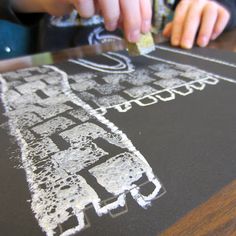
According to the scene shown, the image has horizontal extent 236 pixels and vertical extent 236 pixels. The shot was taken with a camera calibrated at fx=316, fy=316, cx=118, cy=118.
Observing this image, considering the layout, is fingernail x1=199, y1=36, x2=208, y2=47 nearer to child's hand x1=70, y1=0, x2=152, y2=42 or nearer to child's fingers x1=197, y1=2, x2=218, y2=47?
child's fingers x1=197, y1=2, x2=218, y2=47

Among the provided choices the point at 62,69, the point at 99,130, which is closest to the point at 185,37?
the point at 62,69

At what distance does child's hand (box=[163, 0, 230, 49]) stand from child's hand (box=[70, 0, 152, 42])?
0.10m

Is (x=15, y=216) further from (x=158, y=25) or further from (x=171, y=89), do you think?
(x=158, y=25)

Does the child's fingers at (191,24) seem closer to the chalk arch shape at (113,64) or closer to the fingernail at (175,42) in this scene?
the fingernail at (175,42)

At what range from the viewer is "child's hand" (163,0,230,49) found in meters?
0.54

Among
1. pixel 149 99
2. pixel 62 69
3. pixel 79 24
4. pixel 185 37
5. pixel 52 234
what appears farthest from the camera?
pixel 79 24

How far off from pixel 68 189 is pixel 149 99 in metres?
0.15

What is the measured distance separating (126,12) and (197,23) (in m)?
0.17

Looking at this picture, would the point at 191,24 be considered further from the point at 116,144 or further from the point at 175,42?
the point at 116,144

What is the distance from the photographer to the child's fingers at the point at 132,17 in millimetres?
445

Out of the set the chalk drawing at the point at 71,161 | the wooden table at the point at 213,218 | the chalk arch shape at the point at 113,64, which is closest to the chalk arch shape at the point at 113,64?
the chalk arch shape at the point at 113,64

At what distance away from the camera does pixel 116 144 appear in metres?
0.24

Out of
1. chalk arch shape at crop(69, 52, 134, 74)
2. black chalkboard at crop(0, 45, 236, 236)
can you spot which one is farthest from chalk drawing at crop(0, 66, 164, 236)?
chalk arch shape at crop(69, 52, 134, 74)

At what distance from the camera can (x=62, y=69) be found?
433 millimetres
